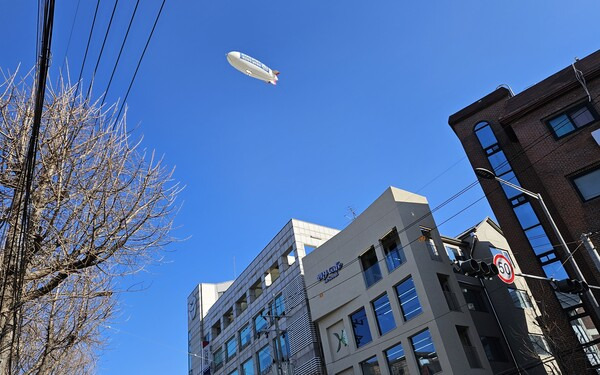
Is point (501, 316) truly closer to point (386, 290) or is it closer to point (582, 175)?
point (386, 290)

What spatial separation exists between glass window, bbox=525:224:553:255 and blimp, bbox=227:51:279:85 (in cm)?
2068

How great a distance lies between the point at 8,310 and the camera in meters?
→ 7.73

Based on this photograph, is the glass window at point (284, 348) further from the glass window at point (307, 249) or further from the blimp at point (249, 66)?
the blimp at point (249, 66)

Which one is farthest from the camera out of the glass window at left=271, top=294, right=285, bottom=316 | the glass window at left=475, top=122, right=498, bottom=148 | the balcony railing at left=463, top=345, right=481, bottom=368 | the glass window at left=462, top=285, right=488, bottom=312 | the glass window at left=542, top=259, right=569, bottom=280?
the glass window at left=271, top=294, right=285, bottom=316

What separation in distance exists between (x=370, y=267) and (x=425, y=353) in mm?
6499

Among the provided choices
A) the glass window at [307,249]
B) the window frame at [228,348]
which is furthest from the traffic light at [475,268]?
the window frame at [228,348]

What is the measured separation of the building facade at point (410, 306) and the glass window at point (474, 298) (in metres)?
0.07

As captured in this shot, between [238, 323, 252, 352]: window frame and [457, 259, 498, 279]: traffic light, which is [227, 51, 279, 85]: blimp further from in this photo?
[457, 259, 498, 279]: traffic light

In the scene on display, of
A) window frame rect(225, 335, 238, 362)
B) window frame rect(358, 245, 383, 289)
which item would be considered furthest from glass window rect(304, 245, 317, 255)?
window frame rect(225, 335, 238, 362)

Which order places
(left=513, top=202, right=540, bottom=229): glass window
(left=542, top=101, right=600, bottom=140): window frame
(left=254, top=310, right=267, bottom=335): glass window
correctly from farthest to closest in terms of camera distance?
1. (left=254, top=310, right=267, bottom=335): glass window
2. (left=513, top=202, right=540, bottom=229): glass window
3. (left=542, top=101, right=600, bottom=140): window frame

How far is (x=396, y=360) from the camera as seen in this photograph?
80.8 ft

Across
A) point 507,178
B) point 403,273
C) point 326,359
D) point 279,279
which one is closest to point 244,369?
point 279,279

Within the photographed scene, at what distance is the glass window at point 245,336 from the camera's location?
3987 centimetres

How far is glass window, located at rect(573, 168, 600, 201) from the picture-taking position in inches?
832
